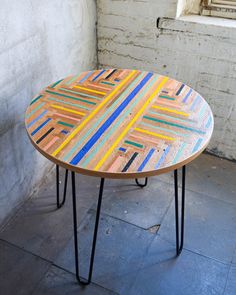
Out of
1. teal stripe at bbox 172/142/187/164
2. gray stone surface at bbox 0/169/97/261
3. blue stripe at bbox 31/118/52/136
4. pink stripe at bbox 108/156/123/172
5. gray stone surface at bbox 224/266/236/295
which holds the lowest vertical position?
gray stone surface at bbox 224/266/236/295

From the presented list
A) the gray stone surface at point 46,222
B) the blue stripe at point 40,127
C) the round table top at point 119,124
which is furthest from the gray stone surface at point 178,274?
the blue stripe at point 40,127

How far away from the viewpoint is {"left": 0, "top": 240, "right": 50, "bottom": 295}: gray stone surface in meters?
1.64

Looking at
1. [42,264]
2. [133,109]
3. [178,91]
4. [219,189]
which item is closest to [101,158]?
[133,109]

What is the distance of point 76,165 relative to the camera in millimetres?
1160

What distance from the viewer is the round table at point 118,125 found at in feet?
3.91

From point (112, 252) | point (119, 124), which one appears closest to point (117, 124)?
point (119, 124)

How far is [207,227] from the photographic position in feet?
6.37

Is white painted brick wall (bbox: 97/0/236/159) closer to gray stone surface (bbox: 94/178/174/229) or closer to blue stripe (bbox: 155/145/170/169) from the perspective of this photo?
gray stone surface (bbox: 94/178/174/229)

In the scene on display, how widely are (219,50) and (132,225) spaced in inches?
46.5

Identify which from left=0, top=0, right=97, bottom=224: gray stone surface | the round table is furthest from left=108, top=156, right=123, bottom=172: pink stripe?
left=0, top=0, right=97, bottom=224: gray stone surface

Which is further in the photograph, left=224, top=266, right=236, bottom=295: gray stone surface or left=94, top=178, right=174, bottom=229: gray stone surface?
left=94, top=178, right=174, bottom=229: gray stone surface

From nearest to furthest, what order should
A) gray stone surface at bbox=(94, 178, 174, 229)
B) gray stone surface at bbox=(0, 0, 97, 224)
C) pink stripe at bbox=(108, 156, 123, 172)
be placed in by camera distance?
pink stripe at bbox=(108, 156, 123, 172) < gray stone surface at bbox=(0, 0, 97, 224) < gray stone surface at bbox=(94, 178, 174, 229)

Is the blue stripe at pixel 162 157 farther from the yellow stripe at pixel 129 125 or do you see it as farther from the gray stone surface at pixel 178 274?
the gray stone surface at pixel 178 274

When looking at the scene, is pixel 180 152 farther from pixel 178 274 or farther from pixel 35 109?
pixel 178 274
